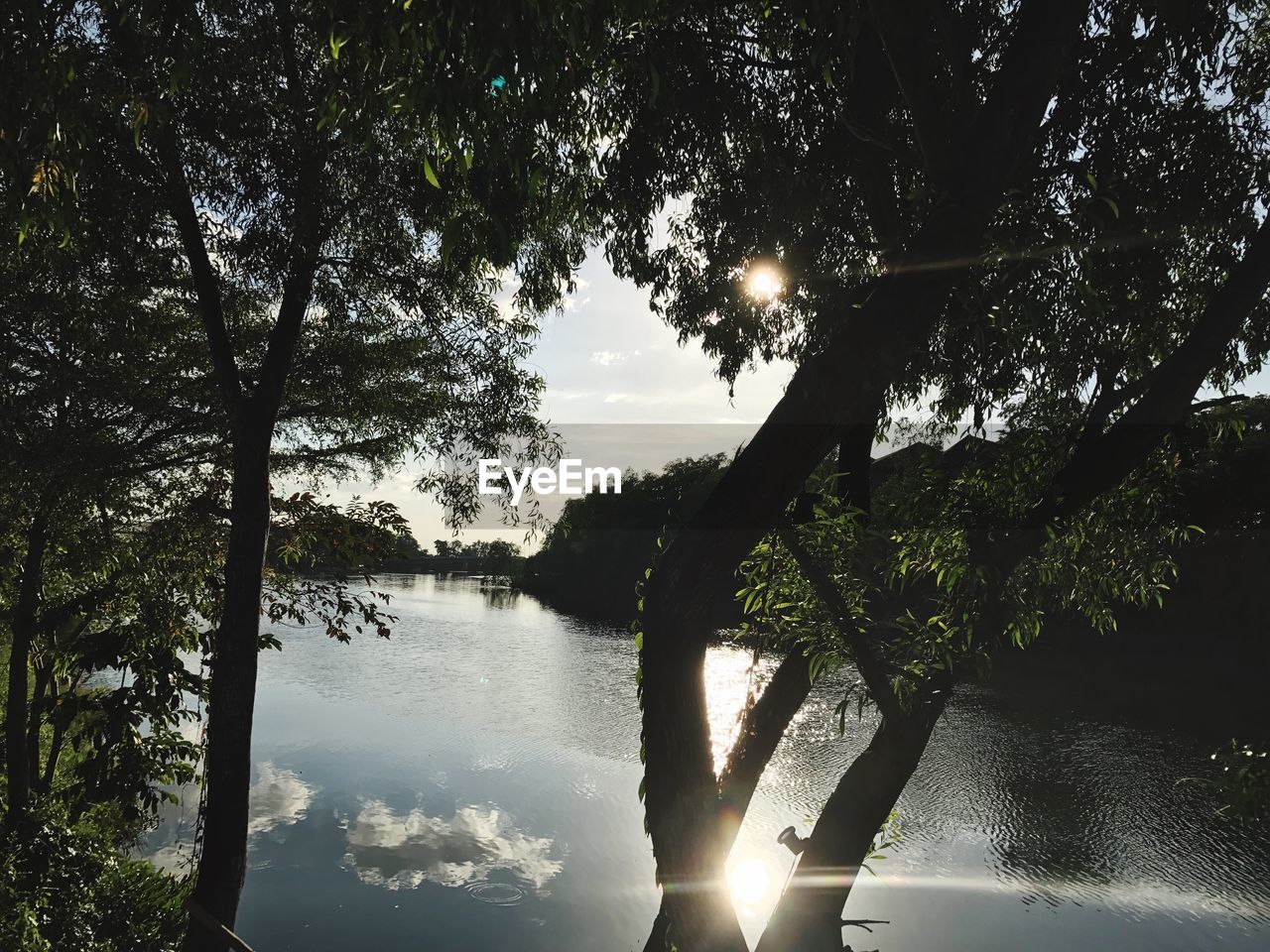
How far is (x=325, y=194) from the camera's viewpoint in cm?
675

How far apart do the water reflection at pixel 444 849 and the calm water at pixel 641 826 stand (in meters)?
0.06

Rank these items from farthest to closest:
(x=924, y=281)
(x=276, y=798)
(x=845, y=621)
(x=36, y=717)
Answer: (x=276, y=798), (x=36, y=717), (x=845, y=621), (x=924, y=281)

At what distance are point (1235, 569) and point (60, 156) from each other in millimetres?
37084

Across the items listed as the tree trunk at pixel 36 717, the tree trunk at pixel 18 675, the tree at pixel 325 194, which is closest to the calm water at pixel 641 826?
the tree trunk at pixel 36 717

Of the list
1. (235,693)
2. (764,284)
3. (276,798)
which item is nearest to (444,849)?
(276,798)

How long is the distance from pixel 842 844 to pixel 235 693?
5.17m

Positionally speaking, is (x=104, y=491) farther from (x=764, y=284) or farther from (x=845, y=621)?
(x=845, y=621)

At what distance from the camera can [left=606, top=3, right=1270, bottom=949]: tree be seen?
2.74 m

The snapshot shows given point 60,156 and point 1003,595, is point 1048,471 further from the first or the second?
point 60,156

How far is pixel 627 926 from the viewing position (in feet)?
41.0

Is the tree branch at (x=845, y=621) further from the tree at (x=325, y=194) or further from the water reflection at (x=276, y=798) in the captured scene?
the water reflection at (x=276, y=798)

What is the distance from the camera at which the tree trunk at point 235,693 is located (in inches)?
257

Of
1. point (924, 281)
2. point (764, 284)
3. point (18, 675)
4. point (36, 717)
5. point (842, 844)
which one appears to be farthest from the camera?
point (36, 717)

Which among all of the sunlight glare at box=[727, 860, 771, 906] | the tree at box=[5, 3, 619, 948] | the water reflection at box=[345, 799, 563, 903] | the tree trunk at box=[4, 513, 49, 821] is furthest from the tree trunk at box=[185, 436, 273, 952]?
the sunlight glare at box=[727, 860, 771, 906]
